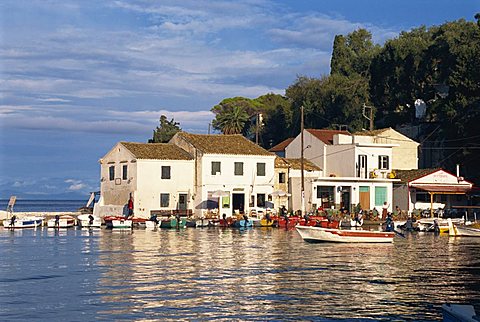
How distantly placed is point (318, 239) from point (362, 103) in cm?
5198

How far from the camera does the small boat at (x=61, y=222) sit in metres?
75.2

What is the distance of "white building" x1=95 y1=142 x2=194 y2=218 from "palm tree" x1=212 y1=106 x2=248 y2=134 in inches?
1610

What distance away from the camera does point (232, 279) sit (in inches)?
1355

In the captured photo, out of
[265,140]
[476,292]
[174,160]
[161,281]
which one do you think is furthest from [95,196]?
[476,292]

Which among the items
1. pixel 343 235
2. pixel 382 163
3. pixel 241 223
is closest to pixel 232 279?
pixel 343 235

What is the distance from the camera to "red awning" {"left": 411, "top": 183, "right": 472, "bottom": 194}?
79.5m

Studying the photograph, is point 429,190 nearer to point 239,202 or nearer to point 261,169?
point 261,169

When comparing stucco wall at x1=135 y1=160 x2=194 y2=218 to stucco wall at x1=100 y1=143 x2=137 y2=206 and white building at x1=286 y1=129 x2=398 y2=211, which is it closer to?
stucco wall at x1=100 y1=143 x2=137 y2=206

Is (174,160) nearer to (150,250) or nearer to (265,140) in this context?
(150,250)

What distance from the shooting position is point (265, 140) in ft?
383

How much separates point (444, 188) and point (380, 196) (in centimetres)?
669

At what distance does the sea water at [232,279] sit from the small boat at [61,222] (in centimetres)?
1825

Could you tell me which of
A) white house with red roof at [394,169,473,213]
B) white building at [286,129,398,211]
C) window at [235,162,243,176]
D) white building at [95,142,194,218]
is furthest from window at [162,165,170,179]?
white house with red roof at [394,169,473,213]

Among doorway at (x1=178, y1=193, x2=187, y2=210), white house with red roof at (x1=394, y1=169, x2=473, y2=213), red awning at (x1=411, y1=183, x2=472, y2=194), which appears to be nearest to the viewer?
doorway at (x1=178, y1=193, x2=187, y2=210)
